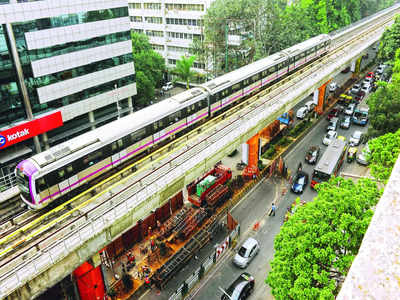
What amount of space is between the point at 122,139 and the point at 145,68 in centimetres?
3280

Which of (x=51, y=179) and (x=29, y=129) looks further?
(x=29, y=129)

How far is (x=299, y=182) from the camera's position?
3306cm

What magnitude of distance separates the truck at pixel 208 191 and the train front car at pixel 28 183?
14247mm

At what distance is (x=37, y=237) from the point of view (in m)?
18.7

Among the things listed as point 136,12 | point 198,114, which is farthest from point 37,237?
point 136,12

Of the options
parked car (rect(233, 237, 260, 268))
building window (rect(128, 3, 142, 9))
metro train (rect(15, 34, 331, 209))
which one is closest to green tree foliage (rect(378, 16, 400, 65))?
metro train (rect(15, 34, 331, 209))

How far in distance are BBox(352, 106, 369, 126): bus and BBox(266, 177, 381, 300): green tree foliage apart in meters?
33.3

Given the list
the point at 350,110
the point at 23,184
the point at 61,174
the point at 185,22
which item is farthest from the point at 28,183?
the point at 185,22

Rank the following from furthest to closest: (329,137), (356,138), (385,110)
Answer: (329,137)
(356,138)
(385,110)

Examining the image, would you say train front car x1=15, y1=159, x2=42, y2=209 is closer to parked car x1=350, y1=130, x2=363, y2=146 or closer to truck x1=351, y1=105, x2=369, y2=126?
parked car x1=350, y1=130, x2=363, y2=146

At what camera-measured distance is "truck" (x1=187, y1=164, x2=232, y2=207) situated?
3053 cm

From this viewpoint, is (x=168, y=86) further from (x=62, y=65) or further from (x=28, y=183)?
(x=28, y=183)

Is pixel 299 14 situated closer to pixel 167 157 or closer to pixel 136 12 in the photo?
pixel 136 12

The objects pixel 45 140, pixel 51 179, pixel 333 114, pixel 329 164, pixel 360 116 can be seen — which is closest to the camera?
pixel 51 179
